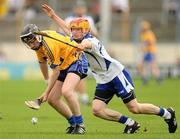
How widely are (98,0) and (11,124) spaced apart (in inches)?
1085

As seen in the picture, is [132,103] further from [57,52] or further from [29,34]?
[29,34]

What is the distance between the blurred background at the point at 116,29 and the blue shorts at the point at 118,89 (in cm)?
2220

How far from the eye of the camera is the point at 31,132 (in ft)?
48.6

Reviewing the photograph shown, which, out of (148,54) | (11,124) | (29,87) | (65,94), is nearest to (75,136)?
(65,94)

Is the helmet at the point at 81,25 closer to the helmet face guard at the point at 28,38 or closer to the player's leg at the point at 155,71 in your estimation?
the helmet face guard at the point at 28,38

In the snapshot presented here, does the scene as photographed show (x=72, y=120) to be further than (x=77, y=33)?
Yes

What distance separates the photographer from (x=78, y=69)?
14836mm

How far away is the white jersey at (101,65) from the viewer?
14172 mm

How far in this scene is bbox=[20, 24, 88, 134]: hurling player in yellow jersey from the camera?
14.3 metres

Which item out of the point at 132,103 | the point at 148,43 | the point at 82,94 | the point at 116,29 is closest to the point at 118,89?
the point at 132,103

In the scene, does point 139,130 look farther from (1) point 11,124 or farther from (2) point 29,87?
(2) point 29,87

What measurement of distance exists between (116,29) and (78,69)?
2589 centimetres

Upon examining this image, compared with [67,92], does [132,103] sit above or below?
below

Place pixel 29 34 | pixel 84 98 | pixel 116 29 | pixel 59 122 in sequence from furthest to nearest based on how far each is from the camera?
pixel 116 29 < pixel 84 98 < pixel 59 122 < pixel 29 34
